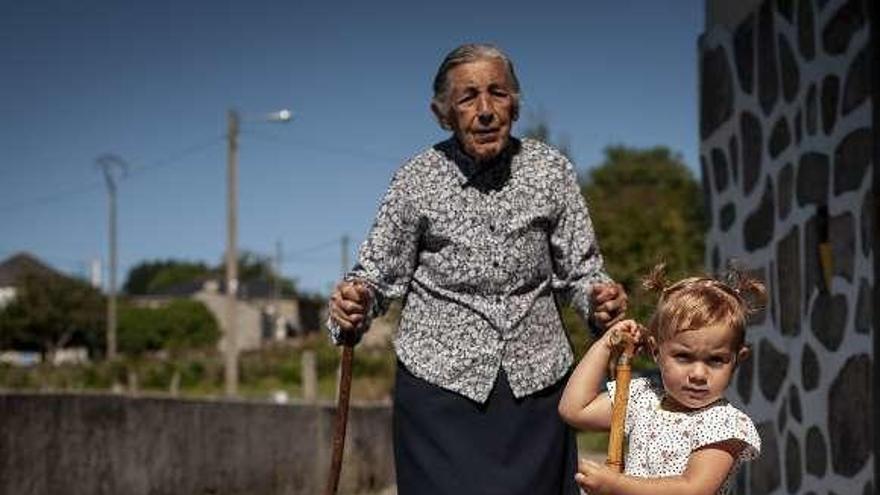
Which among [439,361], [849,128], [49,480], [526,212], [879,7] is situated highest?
[879,7]

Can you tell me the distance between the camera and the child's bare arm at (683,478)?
10.0 ft

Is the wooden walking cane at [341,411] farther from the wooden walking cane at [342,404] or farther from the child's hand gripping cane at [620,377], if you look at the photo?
the child's hand gripping cane at [620,377]

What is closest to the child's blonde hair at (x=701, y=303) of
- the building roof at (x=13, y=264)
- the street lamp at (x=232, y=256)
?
the street lamp at (x=232, y=256)

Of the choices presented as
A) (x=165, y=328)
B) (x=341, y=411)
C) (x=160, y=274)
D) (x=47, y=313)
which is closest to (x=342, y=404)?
(x=341, y=411)

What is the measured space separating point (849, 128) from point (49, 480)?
392 centimetres

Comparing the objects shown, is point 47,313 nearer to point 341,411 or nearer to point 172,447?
point 172,447

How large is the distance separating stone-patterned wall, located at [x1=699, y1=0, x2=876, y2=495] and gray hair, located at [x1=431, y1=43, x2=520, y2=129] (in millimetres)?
2353

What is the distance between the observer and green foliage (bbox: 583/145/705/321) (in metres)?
27.9

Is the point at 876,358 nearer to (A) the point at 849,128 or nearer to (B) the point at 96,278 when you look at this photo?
(A) the point at 849,128

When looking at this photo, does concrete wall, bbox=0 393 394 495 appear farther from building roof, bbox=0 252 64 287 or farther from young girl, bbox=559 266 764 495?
building roof, bbox=0 252 64 287

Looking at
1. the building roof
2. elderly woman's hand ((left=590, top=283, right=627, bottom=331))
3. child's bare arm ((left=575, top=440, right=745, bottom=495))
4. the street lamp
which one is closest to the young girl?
child's bare arm ((left=575, top=440, right=745, bottom=495))

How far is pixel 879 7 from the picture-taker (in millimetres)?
5836

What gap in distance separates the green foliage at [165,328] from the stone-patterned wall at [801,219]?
73.7 meters

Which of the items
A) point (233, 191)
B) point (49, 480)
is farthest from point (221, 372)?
point (49, 480)
